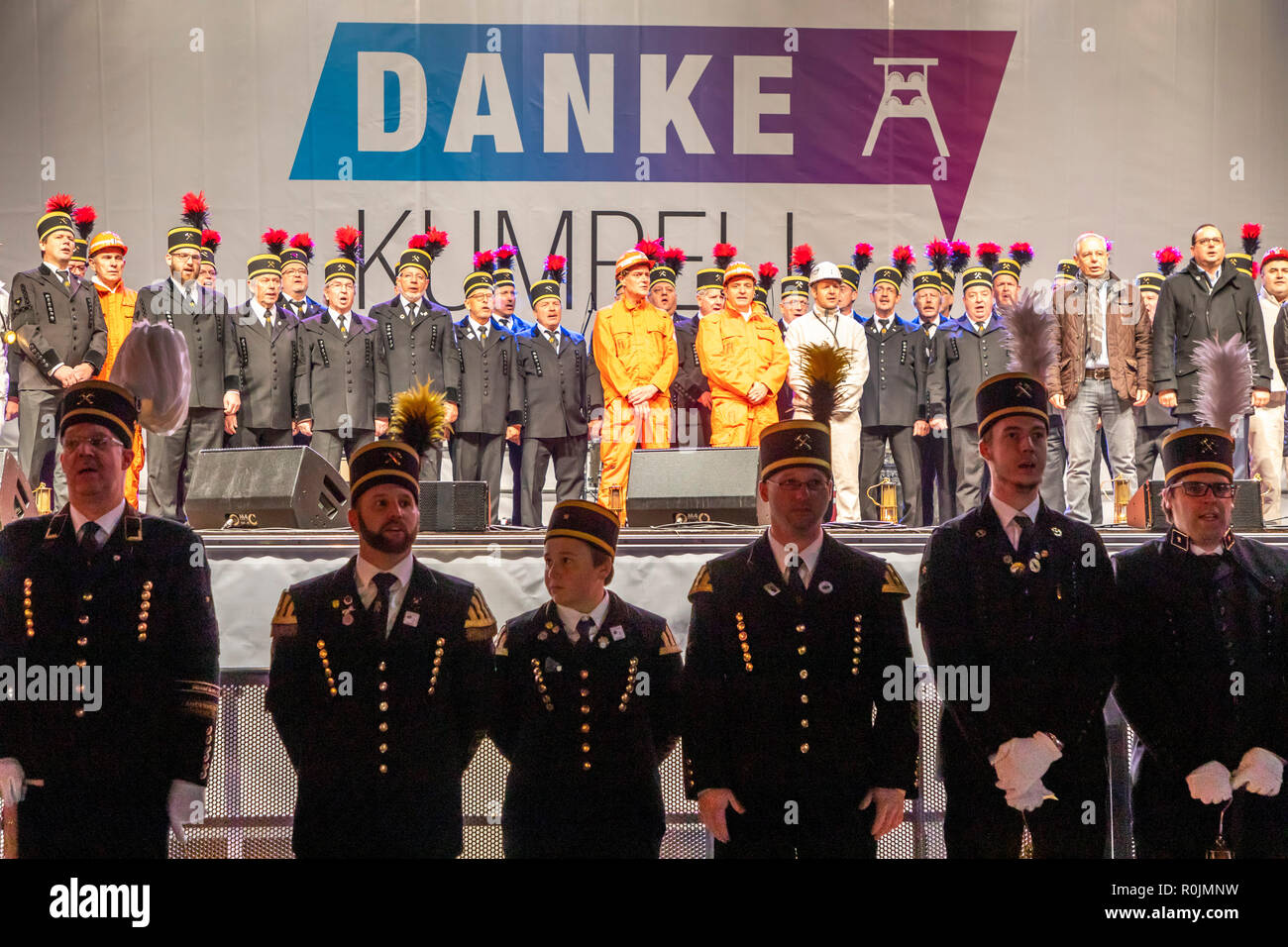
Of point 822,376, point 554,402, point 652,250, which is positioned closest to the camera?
point 822,376

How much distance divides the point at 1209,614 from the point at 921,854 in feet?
3.04

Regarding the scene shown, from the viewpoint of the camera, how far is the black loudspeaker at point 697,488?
184 inches

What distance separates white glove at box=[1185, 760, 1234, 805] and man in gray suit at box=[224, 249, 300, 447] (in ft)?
16.7

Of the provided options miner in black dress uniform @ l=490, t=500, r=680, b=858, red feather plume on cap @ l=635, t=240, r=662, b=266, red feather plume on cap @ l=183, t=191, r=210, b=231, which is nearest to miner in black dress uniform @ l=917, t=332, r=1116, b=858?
miner in black dress uniform @ l=490, t=500, r=680, b=858

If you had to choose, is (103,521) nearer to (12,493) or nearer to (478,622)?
(478,622)

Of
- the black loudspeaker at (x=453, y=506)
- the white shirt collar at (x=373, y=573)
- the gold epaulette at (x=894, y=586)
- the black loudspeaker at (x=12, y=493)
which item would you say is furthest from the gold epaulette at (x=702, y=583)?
the black loudspeaker at (x=12, y=493)

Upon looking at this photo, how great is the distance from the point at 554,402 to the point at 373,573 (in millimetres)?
4314

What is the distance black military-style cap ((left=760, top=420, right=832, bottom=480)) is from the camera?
9.46 ft

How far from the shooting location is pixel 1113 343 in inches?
268

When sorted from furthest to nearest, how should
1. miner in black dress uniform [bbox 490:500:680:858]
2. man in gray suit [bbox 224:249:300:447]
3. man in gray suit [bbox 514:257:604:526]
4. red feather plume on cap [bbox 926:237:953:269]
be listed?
1. red feather plume on cap [bbox 926:237:953:269]
2. man in gray suit [bbox 514:257:604:526]
3. man in gray suit [bbox 224:249:300:447]
4. miner in black dress uniform [bbox 490:500:680:858]

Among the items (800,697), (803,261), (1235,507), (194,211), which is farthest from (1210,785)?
(194,211)

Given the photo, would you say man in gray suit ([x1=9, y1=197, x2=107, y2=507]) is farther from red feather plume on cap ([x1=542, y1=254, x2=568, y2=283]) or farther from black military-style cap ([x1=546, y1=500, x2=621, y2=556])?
black military-style cap ([x1=546, y1=500, x2=621, y2=556])

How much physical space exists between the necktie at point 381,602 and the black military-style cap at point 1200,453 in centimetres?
191

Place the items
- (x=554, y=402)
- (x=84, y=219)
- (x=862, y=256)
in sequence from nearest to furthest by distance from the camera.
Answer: (x=554, y=402), (x=84, y=219), (x=862, y=256)
